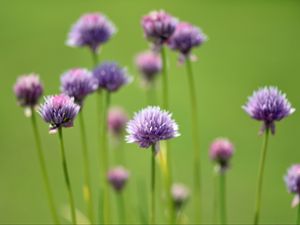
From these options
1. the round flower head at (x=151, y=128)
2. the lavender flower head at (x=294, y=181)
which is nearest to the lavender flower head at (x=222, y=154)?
the lavender flower head at (x=294, y=181)

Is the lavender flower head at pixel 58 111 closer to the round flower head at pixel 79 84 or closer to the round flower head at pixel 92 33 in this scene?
the round flower head at pixel 79 84

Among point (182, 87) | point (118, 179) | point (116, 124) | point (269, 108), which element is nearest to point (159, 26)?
point (269, 108)

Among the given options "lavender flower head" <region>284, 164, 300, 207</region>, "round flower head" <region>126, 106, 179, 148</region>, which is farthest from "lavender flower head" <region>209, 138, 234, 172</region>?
"round flower head" <region>126, 106, 179, 148</region>

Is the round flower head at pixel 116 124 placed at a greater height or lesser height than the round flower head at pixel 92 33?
lesser

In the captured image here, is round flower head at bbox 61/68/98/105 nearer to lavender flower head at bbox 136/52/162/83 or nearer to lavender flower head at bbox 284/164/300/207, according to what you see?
lavender flower head at bbox 284/164/300/207

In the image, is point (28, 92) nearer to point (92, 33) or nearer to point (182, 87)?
point (92, 33)
